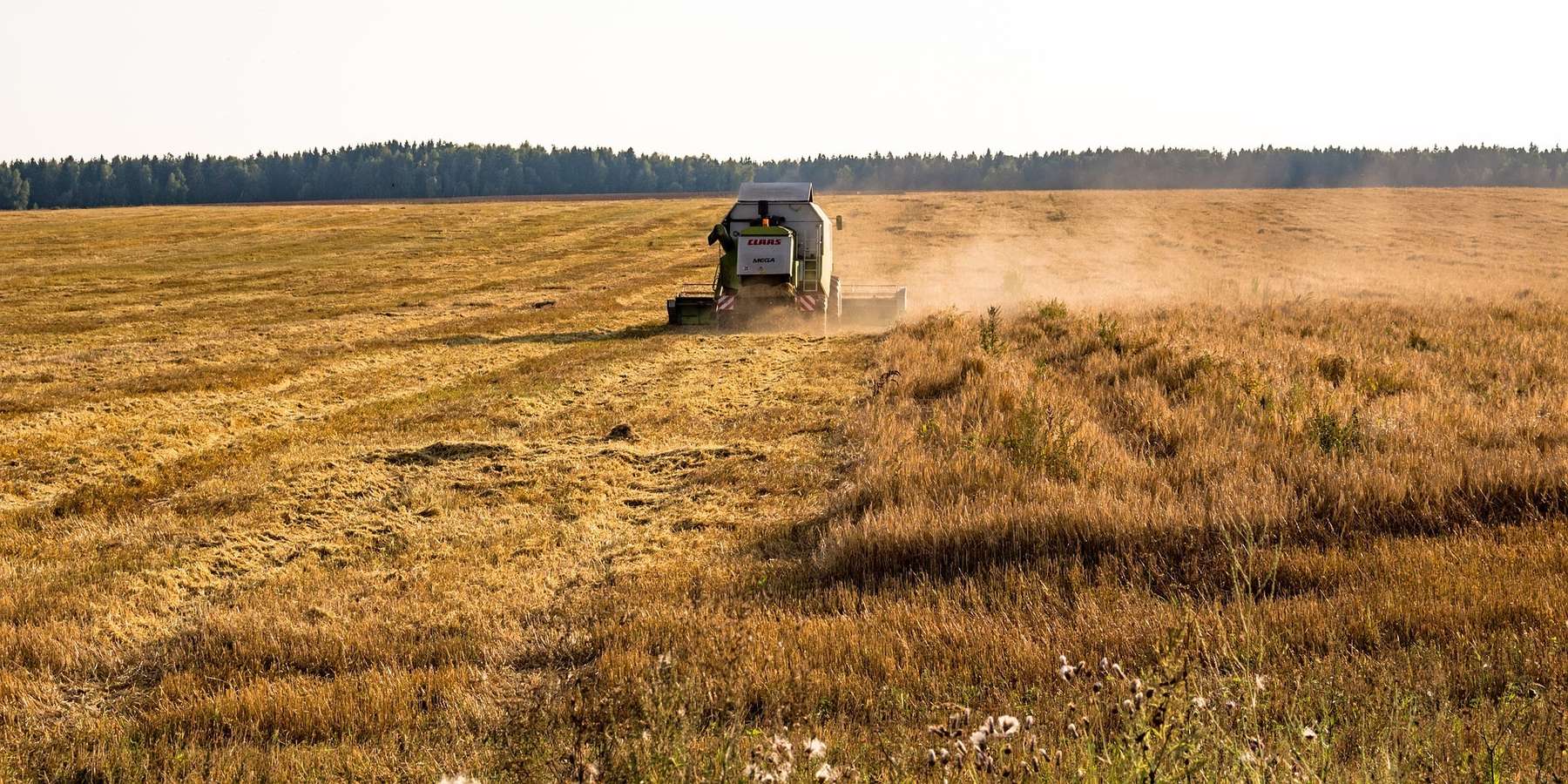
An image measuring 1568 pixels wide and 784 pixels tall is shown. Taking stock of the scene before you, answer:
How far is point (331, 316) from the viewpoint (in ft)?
78.0

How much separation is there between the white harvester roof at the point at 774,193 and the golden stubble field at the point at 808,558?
6.11 m

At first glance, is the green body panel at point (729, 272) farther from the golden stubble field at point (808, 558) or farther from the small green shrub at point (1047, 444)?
the small green shrub at point (1047, 444)

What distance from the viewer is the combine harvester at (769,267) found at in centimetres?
2108

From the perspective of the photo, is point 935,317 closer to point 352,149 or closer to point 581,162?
point 581,162

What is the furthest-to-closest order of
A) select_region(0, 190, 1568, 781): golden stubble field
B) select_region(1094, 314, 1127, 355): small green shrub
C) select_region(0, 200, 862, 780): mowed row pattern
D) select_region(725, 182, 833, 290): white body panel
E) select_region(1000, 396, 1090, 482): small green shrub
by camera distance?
select_region(725, 182, 833, 290): white body panel < select_region(1094, 314, 1127, 355): small green shrub < select_region(1000, 396, 1090, 482): small green shrub < select_region(0, 200, 862, 780): mowed row pattern < select_region(0, 190, 1568, 781): golden stubble field

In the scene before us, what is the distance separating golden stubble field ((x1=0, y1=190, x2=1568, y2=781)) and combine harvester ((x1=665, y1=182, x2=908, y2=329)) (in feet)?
15.2

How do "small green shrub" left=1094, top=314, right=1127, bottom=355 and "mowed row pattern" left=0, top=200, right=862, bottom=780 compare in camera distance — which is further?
"small green shrub" left=1094, top=314, right=1127, bottom=355

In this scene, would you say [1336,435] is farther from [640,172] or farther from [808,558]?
[640,172]

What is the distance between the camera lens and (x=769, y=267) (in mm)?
21094

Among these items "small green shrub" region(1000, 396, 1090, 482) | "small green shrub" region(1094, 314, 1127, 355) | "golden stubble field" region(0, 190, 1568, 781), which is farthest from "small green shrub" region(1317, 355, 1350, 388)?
"small green shrub" region(1000, 396, 1090, 482)

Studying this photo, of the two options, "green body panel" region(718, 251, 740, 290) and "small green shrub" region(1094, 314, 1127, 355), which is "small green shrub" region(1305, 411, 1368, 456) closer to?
"small green shrub" region(1094, 314, 1127, 355)

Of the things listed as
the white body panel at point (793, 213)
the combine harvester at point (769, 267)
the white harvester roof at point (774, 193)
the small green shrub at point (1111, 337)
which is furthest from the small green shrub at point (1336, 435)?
the white harvester roof at point (774, 193)

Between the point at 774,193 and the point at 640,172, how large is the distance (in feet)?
414

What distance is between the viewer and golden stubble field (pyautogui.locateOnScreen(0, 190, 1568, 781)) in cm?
377
